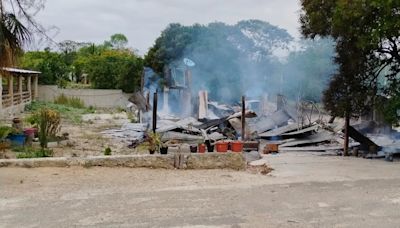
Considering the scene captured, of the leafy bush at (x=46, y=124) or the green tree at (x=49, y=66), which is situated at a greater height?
the green tree at (x=49, y=66)

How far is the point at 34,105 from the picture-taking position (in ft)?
98.9

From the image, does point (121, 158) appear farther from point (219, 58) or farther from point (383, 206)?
point (219, 58)

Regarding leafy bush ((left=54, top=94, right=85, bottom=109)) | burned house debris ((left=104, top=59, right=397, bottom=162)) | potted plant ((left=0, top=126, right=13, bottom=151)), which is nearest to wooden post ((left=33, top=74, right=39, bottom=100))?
leafy bush ((left=54, top=94, right=85, bottom=109))

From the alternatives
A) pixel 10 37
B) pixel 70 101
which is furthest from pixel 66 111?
pixel 10 37

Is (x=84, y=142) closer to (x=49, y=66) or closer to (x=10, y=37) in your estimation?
(x=10, y=37)

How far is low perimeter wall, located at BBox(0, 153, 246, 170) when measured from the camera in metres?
8.08

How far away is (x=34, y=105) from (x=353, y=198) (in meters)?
27.5

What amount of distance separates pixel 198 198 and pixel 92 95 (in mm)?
30711

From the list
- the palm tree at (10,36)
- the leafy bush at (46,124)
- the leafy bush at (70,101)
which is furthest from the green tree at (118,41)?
the palm tree at (10,36)

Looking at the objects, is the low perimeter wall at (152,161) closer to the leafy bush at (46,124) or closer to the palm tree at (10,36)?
the palm tree at (10,36)

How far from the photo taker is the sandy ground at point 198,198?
517 cm

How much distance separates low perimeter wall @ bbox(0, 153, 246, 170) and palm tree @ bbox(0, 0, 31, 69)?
1924mm

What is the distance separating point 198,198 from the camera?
6281mm

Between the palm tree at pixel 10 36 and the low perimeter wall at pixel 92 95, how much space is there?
27.1 metres
